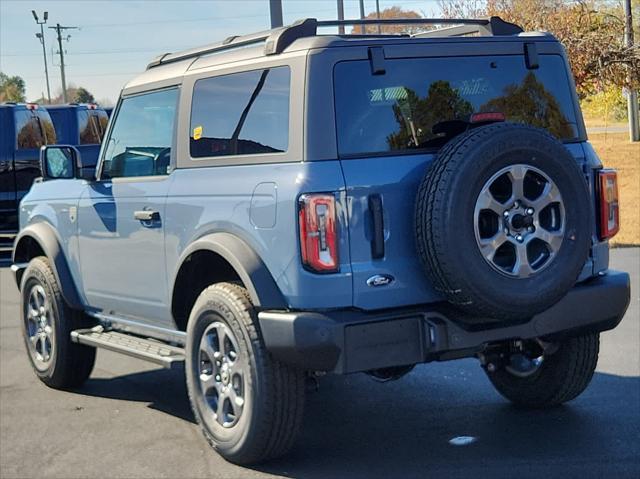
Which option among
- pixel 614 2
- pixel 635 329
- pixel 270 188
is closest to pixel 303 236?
pixel 270 188

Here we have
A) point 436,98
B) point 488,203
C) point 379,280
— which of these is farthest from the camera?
A: point 436,98

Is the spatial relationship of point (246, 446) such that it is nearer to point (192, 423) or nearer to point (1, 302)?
point (192, 423)

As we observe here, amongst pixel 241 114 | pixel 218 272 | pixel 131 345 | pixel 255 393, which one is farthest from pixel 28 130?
pixel 255 393

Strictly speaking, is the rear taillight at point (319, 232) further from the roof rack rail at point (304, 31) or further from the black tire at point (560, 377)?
the black tire at point (560, 377)

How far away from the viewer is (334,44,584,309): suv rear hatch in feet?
14.7

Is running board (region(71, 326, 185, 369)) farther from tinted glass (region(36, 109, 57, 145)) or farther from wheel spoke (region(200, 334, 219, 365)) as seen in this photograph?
tinted glass (region(36, 109, 57, 145))

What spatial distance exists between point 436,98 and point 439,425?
74.2 inches

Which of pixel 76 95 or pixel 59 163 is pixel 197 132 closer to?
pixel 59 163

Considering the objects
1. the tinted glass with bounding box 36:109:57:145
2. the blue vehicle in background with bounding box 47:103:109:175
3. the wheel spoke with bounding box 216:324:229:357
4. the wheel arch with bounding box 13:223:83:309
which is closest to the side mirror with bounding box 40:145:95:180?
the wheel arch with bounding box 13:223:83:309

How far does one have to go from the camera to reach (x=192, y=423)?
5.84m

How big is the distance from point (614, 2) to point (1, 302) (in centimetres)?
1564

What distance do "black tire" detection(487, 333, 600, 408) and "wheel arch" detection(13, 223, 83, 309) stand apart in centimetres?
289

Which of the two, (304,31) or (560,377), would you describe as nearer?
(304,31)

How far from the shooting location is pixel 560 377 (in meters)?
5.55
